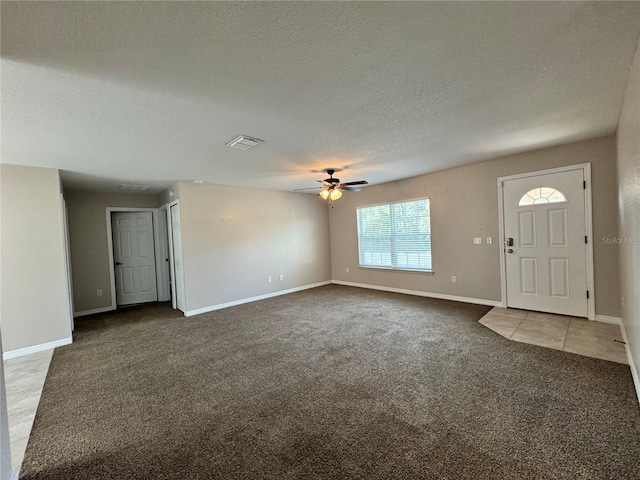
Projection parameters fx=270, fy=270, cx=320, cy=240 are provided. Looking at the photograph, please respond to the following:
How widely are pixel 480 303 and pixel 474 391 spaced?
293cm

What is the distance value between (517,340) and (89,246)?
7.49 m

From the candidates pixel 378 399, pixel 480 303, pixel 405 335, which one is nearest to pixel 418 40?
pixel 378 399

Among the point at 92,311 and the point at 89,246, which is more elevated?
the point at 89,246

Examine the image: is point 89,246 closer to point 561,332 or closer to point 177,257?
point 177,257

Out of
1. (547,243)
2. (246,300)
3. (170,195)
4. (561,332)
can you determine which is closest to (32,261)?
(170,195)

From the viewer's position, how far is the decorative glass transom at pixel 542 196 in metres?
3.93

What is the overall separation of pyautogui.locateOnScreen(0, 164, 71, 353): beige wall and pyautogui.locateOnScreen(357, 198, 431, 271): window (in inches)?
221

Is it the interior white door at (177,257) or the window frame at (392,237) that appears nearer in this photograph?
the interior white door at (177,257)

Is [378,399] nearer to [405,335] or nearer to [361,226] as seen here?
[405,335]

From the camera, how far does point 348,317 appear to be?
442 cm

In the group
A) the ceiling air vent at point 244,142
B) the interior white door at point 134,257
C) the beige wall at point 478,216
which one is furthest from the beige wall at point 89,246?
the beige wall at point 478,216

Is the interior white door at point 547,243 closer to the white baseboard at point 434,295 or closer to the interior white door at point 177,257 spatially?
the white baseboard at point 434,295

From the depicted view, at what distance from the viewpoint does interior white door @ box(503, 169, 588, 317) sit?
12.4 feet

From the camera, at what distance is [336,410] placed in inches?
82.7
